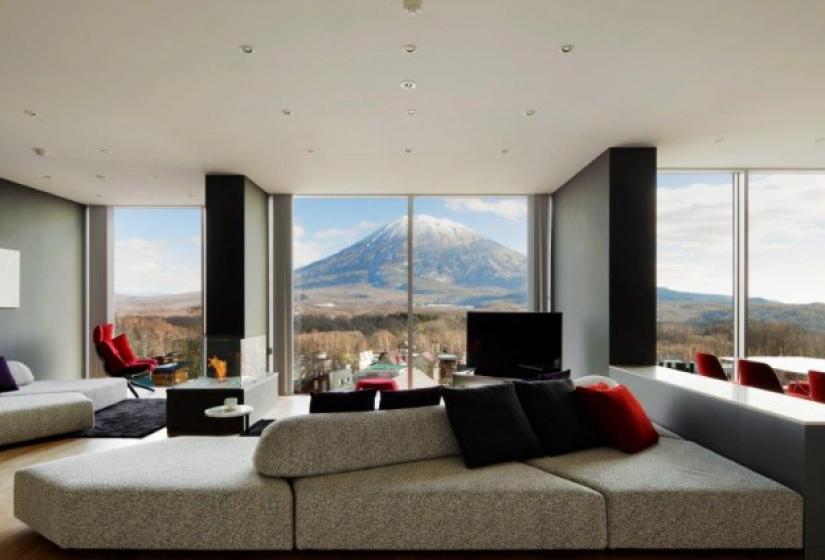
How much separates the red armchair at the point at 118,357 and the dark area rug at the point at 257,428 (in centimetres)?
241

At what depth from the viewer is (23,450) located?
4.43 m

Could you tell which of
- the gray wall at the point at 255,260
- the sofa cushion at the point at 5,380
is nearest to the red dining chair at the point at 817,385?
the gray wall at the point at 255,260

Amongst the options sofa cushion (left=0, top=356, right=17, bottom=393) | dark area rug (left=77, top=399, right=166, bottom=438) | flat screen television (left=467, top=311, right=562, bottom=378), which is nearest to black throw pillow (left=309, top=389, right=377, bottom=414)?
dark area rug (left=77, top=399, right=166, bottom=438)

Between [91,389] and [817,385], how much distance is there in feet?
23.7

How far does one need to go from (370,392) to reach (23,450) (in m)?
3.72

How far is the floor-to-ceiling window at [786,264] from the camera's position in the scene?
5793 mm

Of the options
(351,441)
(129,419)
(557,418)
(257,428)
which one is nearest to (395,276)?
(257,428)

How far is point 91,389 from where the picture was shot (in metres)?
5.67

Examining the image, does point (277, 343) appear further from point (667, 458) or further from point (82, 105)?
point (667, 458)

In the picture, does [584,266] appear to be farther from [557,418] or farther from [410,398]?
[410,398]

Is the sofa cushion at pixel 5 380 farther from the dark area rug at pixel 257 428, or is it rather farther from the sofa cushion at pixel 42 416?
the dark area rug at pixel 257 428

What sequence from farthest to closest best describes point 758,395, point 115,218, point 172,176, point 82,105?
1. point 115,218
2. point 172,176
3. point 82,105
4. point 758,395

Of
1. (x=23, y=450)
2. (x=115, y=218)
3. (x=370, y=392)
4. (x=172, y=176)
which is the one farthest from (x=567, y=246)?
(x=115, y=218)

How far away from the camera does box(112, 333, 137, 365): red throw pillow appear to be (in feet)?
22.6
